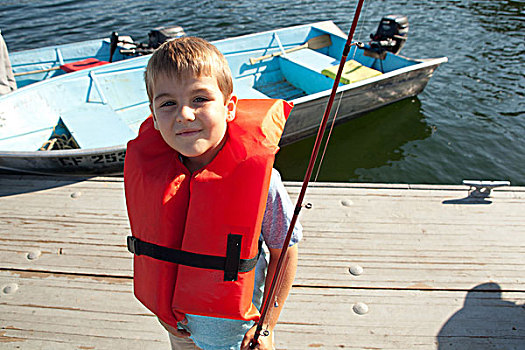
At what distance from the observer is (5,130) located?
A: 5.35 m

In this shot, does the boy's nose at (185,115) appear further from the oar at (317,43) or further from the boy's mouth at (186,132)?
the oar at (317,43)

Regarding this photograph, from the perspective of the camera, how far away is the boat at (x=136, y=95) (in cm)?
497

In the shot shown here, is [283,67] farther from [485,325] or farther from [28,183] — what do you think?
[485,325]

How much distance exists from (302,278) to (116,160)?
3126 millimetres

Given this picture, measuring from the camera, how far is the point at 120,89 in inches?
251

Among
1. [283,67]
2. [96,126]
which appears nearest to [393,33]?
[283,67]

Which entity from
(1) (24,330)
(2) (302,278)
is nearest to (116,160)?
(1) (24,330)

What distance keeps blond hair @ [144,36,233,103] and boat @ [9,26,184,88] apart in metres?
6.30

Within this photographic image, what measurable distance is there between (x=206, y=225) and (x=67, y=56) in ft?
25.2

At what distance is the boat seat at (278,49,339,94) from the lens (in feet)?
22.5

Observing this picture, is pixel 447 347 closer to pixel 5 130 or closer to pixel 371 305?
pixel 371 305

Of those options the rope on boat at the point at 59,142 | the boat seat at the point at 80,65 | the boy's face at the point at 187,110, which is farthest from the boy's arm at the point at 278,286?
the boat seat at the point at 80,65

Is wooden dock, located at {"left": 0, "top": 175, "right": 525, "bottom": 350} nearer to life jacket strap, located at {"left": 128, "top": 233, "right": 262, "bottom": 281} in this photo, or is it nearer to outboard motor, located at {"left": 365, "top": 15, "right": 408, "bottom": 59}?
life jacket strap, located at {"left": 128, "top": 233, "right": 262, "bottom": 281}

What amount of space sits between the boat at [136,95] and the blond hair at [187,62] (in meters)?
3.43
